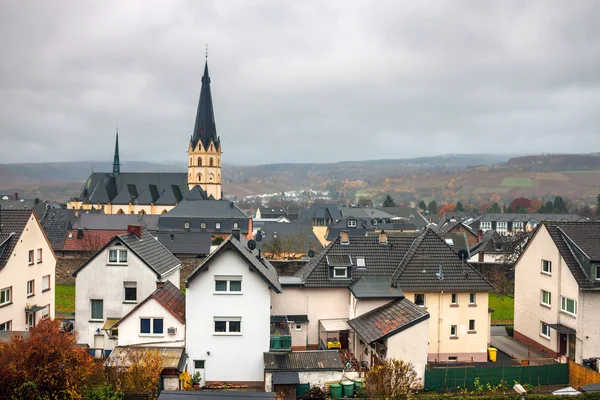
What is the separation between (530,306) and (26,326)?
2977cm

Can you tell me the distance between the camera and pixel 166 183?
448 ft

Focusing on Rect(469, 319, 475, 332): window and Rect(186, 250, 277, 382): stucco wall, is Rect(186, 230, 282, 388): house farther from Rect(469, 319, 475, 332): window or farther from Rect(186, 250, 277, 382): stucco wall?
Rect(469, 319, 475, 332): window

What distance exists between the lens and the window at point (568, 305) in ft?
100

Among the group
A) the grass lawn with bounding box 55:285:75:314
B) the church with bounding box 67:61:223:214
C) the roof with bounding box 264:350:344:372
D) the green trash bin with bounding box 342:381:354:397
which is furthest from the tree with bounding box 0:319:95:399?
the church with bounding box 67:61:223:214

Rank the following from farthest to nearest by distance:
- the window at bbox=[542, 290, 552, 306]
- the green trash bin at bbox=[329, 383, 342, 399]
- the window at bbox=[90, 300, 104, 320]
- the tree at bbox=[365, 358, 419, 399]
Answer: the window at bbox=[542, 290, 552, 306]
the window at bbox=[90, 300, 104, 320]
the green trash bin at bbox=[329, 383, 342, 399]
the tree at bbox=[365, 358, 419, 399]

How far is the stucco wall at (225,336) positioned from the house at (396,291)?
4.58m

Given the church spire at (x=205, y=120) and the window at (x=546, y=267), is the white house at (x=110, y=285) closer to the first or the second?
the window at (x=546, y=267)

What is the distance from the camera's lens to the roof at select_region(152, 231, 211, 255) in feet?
206

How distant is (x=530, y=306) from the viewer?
115ft

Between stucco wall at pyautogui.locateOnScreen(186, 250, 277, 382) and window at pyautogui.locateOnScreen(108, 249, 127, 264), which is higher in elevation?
window at pyautogui.locateOnScreen(108, 249, 127, 264)

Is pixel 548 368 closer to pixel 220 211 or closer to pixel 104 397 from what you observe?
pixel 104 397

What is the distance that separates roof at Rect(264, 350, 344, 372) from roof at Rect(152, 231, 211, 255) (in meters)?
36.2

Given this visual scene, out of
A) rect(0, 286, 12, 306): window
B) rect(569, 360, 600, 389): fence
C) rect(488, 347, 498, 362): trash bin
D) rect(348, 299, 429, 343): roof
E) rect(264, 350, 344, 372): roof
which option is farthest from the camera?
rect(0, 286, 12, 306): window

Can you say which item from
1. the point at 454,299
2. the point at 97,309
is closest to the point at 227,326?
the point at 97,309
